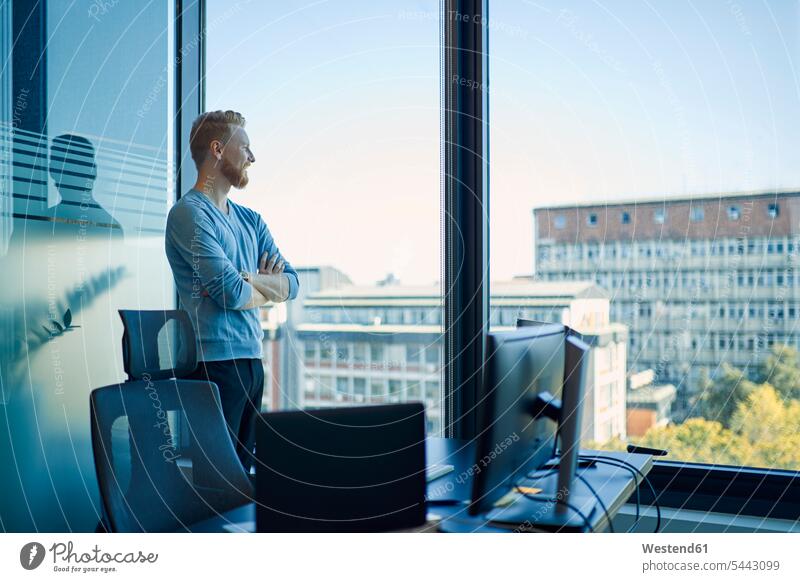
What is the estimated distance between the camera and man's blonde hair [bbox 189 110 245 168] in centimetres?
258

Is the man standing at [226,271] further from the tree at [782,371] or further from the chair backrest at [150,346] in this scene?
the tree at [782,371]

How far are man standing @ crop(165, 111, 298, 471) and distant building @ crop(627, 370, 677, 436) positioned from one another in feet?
4.73

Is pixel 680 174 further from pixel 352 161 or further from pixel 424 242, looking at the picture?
pixel 352 161

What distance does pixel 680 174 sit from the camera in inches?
106

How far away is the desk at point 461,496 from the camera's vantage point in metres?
1.41

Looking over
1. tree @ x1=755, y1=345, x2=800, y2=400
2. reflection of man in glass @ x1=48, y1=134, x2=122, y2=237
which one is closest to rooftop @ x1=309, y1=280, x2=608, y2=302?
tree @ x1=755, y1=345, x2=800, y2=400

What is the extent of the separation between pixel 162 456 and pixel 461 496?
0.77m

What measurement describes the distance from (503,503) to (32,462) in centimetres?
205

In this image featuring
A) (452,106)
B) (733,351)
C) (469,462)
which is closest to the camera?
(469,462)

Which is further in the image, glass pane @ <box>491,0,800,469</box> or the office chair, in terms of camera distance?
glass pane @ <box>491,0,800,469</box>

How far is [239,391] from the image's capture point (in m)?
2.47

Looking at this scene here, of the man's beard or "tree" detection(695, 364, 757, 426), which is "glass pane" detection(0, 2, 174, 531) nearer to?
the man's beard
